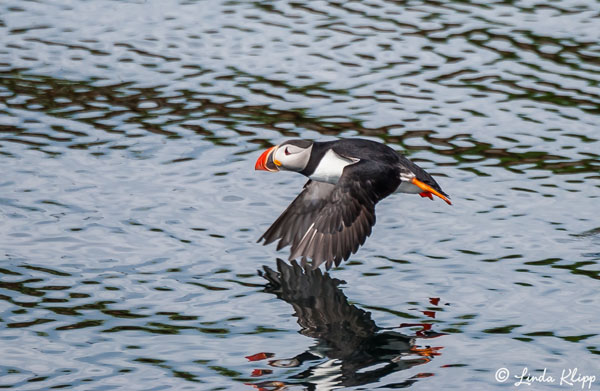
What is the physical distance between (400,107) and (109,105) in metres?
4.11

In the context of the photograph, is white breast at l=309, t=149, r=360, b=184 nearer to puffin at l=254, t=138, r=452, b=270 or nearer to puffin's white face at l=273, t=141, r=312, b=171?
puffin at l=254, t=138, r=452, b=270

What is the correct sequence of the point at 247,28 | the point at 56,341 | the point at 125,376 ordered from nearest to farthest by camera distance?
the point at 125,376 < the point at 56,341 < the point at 247,28

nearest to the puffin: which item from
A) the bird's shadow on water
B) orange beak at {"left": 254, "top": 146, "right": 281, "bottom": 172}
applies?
orange beak at {"left": 254, "top": 146, "right": 281, "bottom": 172}

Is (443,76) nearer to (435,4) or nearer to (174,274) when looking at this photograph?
(435,4)

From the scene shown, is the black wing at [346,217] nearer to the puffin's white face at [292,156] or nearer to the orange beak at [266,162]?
the puffin's white face at [292,156]

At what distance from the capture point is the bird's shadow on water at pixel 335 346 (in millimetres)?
9133

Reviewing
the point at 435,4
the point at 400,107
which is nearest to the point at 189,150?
the point at 400,107

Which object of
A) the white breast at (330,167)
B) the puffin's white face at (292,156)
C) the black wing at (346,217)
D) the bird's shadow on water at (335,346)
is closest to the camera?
the bird's shadow on water at (335,346)

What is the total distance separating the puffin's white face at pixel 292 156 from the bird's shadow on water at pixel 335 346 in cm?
126

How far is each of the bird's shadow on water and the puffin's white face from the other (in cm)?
126

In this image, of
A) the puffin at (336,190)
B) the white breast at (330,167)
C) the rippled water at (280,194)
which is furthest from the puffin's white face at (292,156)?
the rippled water at (280,194)

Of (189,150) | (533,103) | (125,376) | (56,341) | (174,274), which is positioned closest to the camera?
(125,376)

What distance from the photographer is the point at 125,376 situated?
9281 millimetres

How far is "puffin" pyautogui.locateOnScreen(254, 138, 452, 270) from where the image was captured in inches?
428
